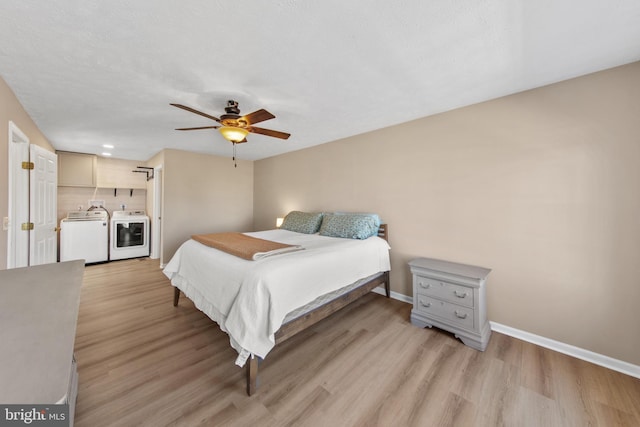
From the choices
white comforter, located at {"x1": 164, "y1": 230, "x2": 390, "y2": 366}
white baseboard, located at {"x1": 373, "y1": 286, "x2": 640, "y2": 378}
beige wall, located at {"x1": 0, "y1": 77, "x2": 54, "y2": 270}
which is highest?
beige wall, located at {"x1": 0, "y1": 77, "x2": 54, "y2": 270}

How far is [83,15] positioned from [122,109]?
61.3 inches

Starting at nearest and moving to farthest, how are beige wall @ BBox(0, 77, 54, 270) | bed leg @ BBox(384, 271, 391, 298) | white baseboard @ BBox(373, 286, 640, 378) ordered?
white baseboard @ BBox(373, 286, 640, 378), beige wall @ BBox(0, 77, 54, 270), bed leg @ BBox(384, 271, 391, 298)

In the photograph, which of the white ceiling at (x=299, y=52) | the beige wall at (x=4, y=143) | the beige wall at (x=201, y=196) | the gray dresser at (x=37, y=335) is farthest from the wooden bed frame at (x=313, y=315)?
the beige wall at (x=201, y=196)

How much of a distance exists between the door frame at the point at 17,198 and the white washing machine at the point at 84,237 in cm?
219

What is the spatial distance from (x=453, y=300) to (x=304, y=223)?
2.26 meters

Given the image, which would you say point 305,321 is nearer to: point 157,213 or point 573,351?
point 573,351

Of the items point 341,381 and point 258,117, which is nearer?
point 341,381

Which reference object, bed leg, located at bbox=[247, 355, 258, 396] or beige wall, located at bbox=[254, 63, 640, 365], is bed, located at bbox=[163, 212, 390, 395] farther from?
beige wall, located at bbox=[254, 63, 640, 365]

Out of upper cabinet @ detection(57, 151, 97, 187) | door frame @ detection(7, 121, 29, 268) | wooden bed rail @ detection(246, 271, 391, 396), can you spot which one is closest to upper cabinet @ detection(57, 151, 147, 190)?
upper cabinet @ detection(57, 151, 97, 187)

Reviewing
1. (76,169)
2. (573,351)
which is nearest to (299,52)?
(573,351)

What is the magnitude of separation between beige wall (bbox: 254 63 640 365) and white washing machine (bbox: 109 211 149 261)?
5.31 metres

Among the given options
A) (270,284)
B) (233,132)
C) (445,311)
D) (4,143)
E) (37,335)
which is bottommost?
(445,311)

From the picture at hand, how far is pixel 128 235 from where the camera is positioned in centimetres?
502

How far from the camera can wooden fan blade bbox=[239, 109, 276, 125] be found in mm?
2015
